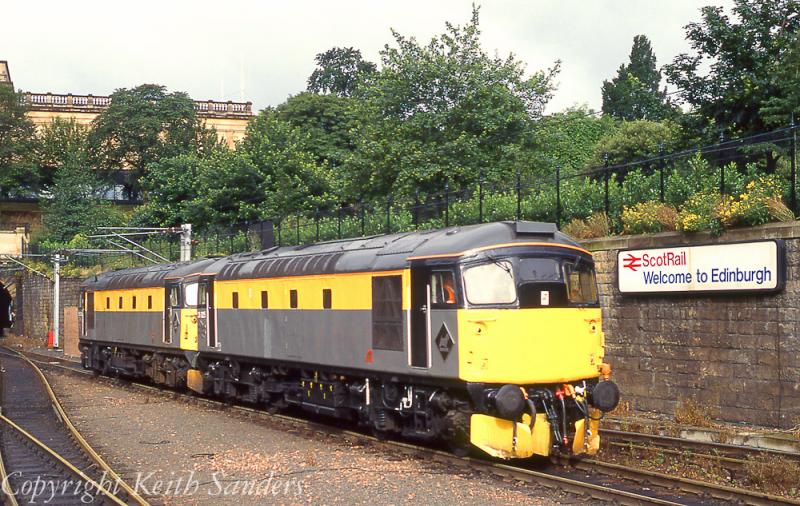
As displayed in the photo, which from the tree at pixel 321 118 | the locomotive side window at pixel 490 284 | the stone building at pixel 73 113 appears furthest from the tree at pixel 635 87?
the locomotive side window at pixel 490 284

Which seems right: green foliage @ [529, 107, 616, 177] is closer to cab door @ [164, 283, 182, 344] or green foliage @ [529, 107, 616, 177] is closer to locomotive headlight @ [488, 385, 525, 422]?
cab door @ [164, 283, 182, 344]

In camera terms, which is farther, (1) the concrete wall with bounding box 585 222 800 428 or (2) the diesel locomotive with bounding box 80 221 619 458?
(1) the concrete wall with bounding box 585 222 800 428

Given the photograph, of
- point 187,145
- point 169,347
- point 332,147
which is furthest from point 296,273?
point 187,145

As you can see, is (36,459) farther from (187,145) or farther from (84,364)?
(187,145)

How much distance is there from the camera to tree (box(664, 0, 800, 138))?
2209 centimetres

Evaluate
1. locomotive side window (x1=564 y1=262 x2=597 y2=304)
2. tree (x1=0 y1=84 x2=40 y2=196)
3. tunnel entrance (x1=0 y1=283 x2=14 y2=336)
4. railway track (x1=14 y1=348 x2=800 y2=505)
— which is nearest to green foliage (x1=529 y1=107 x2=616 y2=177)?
locomotive side window (x1=564 y1=262 x2=597 y2=304)

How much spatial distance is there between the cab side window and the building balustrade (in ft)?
231

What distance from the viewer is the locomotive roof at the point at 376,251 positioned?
1391 centimetres

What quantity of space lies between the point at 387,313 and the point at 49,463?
19.3 feet

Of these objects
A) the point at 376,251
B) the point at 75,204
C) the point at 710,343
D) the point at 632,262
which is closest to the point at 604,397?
the point at 710,343

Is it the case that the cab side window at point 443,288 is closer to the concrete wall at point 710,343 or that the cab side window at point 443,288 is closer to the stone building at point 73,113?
the concrete wall at point 710,343

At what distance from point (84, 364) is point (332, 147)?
2810 centimetres

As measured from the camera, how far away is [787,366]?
49.8 ft

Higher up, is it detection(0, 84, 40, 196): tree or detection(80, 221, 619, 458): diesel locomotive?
detection(0, 84, 40, 196): tree
